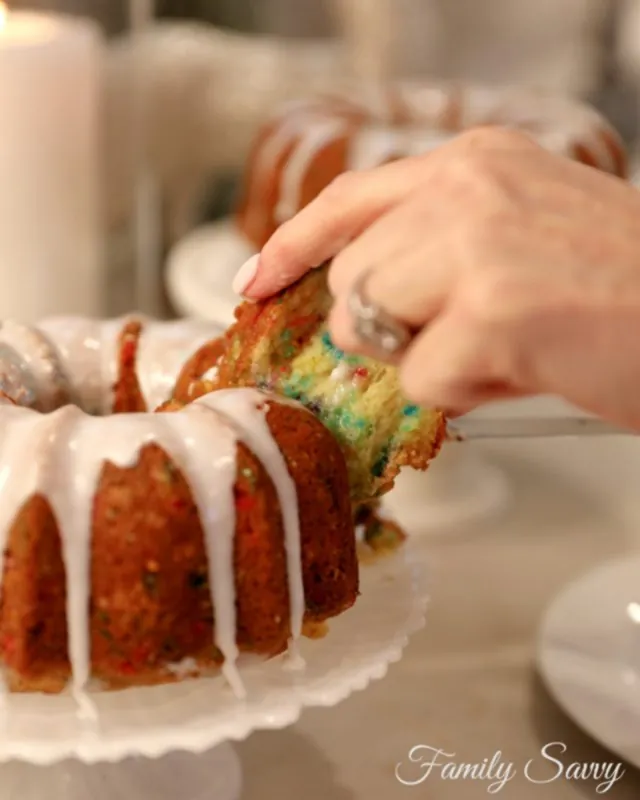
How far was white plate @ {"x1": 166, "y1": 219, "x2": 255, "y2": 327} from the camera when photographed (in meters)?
1.22

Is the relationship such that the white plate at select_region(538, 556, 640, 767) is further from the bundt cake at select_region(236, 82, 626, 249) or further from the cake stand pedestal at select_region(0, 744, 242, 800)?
the bundt cake at select_region(236, 82, 626, 249)

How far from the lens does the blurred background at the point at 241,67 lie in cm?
161

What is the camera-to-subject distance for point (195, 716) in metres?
0.54

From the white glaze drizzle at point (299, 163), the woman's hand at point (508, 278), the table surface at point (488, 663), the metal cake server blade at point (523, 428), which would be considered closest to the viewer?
the woman's hand at point (508, 278)

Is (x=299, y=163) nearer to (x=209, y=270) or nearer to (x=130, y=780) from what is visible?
(x=209, y=270)

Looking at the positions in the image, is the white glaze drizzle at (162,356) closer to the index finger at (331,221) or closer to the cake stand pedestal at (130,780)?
the index finger at (331,221)

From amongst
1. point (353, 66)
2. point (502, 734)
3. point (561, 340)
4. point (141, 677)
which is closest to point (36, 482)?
point (141, 677)

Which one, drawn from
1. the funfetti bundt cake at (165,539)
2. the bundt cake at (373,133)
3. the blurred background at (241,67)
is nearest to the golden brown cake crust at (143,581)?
the funfetti bundt cake at (165,539)

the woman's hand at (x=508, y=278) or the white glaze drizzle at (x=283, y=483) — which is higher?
the woman's hand at (x=508, y=278)

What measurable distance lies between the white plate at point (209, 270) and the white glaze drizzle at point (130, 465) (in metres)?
0.57

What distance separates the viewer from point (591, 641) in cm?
78

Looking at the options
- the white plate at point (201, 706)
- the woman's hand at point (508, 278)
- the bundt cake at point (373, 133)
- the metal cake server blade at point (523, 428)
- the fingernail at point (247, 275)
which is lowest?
the metal cake server blade at point (523, 428)

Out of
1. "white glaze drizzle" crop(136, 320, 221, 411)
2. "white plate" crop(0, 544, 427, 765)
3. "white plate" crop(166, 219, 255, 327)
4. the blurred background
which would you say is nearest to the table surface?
"white plate" crop(0, 544, 427, 765)

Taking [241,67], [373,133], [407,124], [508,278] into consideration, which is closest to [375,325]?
[508,278]
